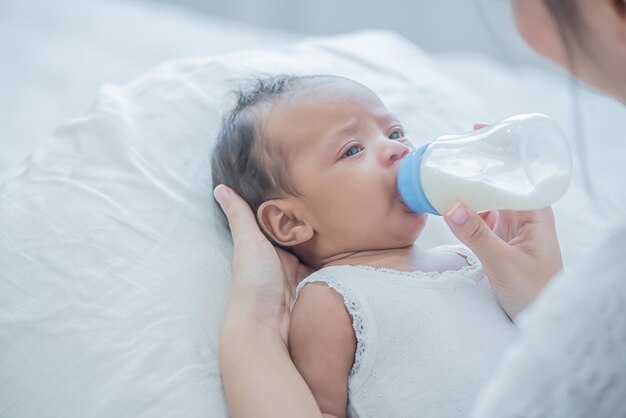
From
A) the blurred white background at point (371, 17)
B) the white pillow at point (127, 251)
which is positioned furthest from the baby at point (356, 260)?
the blurred white background at point (371, 17)

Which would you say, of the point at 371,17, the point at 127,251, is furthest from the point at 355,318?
the point at 371,17

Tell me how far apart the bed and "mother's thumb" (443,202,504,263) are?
138mm

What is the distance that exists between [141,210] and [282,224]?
22 cm

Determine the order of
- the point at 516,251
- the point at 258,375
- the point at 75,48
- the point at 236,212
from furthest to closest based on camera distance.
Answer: the point at 75,48 → the point at 236,212 → the point at 516,251 → the point at 258,375

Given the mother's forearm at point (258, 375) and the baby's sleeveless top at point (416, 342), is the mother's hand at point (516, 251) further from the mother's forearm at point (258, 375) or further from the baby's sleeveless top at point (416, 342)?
the mother's forearm at point (258, 375)

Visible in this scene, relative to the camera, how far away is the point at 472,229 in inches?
36.8

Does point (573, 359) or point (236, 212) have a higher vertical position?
point (573, 359)

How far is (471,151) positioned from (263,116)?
1.07ft

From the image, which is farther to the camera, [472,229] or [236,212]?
[236,212]

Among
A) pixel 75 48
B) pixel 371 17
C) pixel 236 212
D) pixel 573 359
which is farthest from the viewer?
pixel 371 17

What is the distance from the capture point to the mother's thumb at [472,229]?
919 millimetres

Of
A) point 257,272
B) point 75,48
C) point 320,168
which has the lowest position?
point 75,48

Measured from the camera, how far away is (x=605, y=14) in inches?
30.3

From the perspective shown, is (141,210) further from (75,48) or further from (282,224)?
(75,48)
